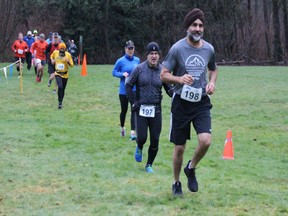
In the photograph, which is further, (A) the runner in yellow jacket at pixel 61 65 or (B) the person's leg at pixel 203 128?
(A) the runner in yellow jacket at pixel 61 65

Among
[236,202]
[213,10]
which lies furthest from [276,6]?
[236,202]

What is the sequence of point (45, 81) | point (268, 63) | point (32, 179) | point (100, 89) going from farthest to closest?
point (268, 63) < point (45, 81) < point (100, 89) < point (32, 179)

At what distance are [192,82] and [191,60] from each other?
0.31 metres

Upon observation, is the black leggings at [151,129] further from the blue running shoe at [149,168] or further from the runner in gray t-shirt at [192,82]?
the runner in gray t-shirt at [192,82]

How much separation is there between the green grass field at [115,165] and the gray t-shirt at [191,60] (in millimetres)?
1440

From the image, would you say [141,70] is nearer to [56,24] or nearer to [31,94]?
[31,94]

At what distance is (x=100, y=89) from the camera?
83.1 feet

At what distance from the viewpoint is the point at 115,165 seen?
10.2 metres

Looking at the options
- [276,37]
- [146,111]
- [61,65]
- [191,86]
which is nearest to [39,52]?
[61,65]

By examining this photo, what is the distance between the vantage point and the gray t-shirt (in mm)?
7270

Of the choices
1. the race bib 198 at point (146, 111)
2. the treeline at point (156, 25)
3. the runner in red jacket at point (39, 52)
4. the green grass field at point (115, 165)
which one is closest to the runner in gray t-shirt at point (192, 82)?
the green grass field at point (115, 165)

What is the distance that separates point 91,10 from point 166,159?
43.4m

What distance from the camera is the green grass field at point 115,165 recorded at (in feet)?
23.8

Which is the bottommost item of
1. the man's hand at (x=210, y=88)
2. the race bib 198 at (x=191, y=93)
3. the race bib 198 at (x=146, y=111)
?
the race bib 198 at (x=146, y=111)
